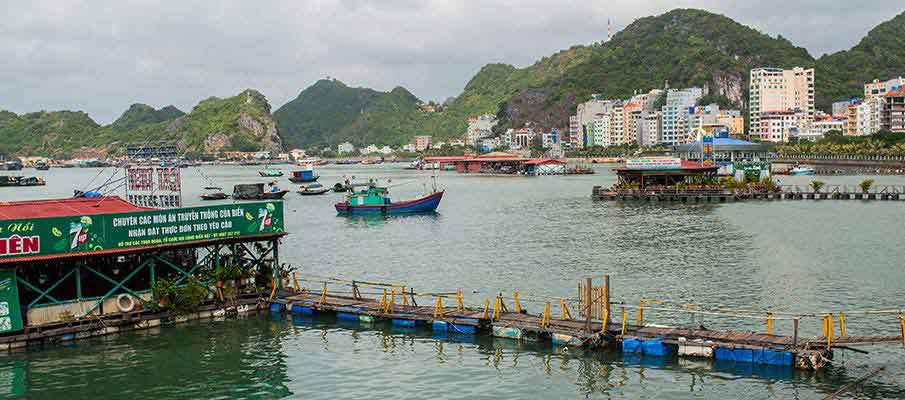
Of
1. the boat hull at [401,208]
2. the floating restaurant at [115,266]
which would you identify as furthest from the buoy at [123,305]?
the boat hull at [401,208]

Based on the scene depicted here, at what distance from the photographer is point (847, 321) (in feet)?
114

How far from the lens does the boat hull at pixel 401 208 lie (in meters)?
94.8

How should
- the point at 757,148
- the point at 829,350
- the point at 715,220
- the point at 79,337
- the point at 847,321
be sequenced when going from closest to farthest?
the point at 829,350 → the point at 79,337 → the point at 847,321 → the point at 715,220 → the point at 757,148

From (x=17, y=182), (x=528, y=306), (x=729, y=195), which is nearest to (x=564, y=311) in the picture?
(x=528, y=306)

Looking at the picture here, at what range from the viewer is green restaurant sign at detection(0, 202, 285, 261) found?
29.3 metres

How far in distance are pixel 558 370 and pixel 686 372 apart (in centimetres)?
430

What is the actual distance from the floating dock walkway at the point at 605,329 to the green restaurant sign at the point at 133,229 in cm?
395

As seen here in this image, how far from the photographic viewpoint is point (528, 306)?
1537 inches

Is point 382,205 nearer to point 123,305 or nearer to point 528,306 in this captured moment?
point 528,306

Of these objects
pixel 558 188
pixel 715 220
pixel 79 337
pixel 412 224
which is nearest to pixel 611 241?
pixel 715 220

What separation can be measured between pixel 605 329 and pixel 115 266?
20.2 metres

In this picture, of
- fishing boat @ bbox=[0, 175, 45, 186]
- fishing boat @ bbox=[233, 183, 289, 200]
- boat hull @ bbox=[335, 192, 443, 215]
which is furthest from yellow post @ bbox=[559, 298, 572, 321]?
fishing boat @ bbox=[0, 175, 45, 186]

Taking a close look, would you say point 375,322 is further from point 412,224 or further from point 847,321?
point 412,224

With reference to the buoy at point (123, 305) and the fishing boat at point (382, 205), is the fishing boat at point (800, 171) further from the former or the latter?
the buoy at point (123, 305)
